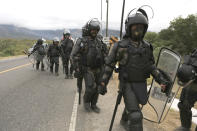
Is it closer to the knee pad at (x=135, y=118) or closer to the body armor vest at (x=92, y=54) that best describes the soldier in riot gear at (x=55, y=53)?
the body armor vest at (x=92, y=54)

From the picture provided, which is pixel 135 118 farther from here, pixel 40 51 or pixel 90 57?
pixel 40 51

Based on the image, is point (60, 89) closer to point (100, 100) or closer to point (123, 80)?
point (100, 100)

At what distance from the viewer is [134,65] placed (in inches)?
131

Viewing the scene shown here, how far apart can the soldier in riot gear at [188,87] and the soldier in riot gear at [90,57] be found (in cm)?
199

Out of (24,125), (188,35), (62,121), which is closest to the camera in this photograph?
(24,125)

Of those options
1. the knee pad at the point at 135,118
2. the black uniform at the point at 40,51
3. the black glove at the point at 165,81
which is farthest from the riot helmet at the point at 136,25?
the black uniform at the point at 40,51

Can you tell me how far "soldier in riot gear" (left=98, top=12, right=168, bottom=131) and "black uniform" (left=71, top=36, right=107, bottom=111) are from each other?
55.8 inches

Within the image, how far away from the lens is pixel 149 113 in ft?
16.3

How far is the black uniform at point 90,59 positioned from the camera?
4.88m

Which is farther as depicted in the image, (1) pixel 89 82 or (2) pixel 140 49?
(1) pixel 89 82

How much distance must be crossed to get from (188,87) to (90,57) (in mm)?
2254

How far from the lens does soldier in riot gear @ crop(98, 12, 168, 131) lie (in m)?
3.26

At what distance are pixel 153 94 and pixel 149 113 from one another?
1.42 metres

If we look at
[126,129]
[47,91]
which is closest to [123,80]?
[126,129]
